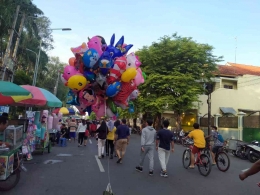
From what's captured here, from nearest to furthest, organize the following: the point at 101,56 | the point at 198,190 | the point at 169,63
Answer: the point at 101,56
the point at 198,190
the point at 169,63

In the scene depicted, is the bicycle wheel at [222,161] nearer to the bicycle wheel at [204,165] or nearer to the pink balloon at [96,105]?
the bicycle wheel at [204,165]

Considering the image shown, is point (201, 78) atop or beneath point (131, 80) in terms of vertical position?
atop

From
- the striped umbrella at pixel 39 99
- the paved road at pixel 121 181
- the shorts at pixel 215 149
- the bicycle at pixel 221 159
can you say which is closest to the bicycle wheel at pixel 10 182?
the paved road at pixel 121 181

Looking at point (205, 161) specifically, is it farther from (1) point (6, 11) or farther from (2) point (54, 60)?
(2) point (54, 60)

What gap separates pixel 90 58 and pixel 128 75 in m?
0.80

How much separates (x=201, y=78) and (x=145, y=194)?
2129 centimetres

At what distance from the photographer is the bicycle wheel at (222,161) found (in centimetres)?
997

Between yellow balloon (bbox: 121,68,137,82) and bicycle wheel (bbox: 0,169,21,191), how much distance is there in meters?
3.81

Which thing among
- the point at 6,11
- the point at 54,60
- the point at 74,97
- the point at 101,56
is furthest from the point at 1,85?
the point at 54,60

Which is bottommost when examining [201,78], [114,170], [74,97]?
[114,170]

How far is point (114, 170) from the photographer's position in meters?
9.37

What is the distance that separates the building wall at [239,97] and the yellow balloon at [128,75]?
25.5m

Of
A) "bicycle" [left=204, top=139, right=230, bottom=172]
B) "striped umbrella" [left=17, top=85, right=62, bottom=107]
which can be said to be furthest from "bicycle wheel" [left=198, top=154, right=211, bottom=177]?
"striped umbrella" [left=17, top=85, right=62, bottom=107]

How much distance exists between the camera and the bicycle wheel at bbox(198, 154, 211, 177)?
29.2 feet
